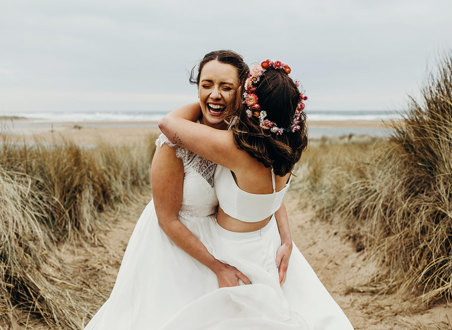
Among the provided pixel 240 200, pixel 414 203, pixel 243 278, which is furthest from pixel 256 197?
pixel 414 203

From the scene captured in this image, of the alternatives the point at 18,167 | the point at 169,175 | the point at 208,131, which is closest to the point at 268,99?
the point at 208,131

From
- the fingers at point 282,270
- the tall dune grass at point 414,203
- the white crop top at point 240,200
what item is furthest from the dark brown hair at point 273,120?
the tall dune grass at point 414,203

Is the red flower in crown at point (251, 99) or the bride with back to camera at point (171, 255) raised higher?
the red flower in crown at point (251, 99)

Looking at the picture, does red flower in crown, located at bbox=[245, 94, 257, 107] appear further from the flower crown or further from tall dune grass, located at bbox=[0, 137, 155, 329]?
tall dune grass, located at bbox=[0, 137, 155, 329]

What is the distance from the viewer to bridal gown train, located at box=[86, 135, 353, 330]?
1888 millimetres

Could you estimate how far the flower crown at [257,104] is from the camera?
196cm

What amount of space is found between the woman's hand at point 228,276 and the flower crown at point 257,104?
2.60 feet

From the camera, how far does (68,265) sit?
407 cm

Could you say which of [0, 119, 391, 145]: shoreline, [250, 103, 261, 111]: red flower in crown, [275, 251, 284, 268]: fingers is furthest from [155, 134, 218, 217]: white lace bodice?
[0, 119, 391, 145]: shoreline

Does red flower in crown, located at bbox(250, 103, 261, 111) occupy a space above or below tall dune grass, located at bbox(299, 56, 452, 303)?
above

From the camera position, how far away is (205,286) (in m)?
2.09

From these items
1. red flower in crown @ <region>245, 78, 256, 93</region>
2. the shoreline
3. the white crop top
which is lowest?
the shoreline

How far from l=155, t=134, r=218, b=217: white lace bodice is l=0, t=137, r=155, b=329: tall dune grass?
175cm

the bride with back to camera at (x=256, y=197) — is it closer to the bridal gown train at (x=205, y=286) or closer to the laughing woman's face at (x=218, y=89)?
the bridal gown train at (x=205, y=286)
